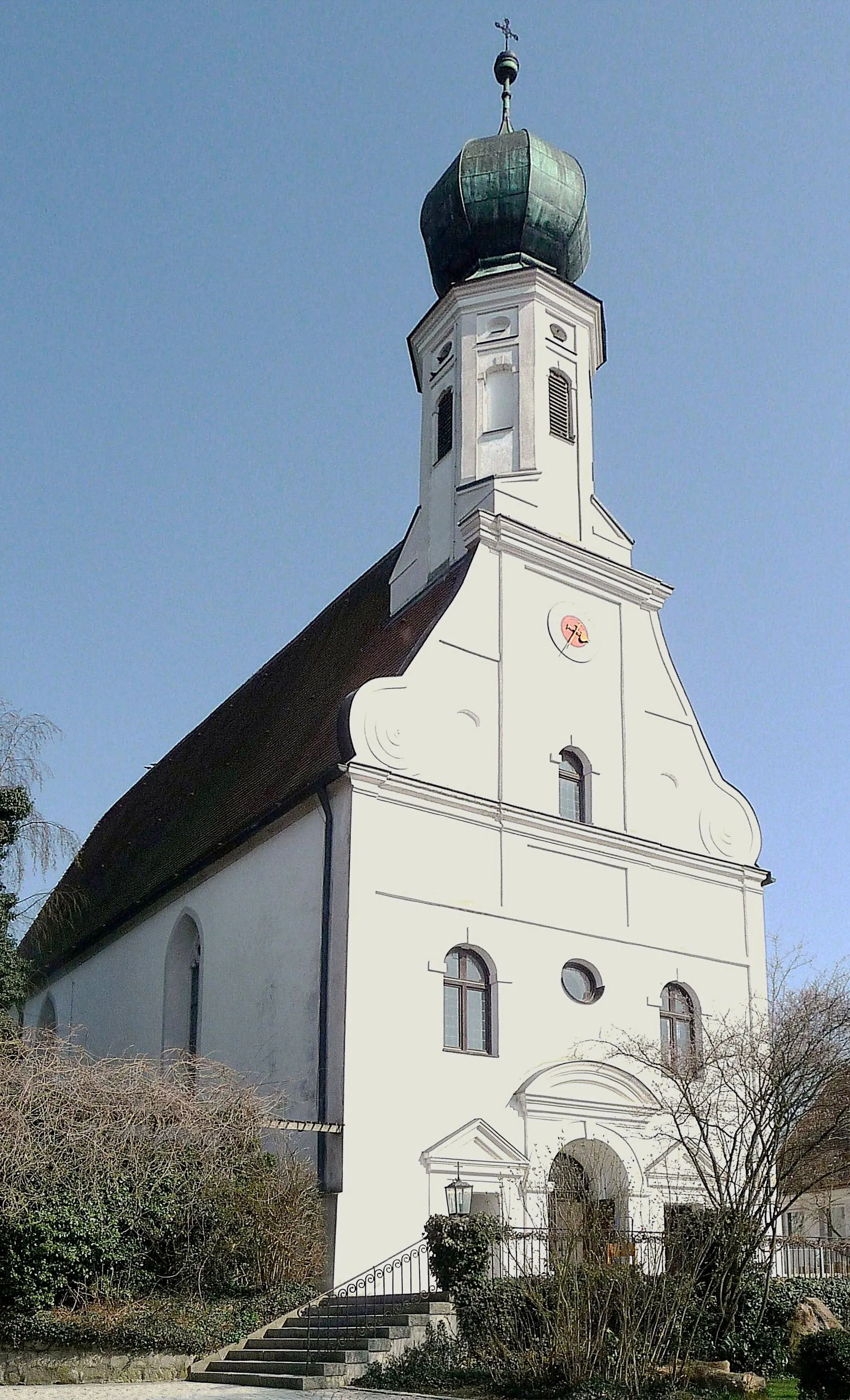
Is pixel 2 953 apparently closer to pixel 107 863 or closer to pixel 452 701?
pixel 452 701

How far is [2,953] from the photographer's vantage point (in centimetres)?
2189

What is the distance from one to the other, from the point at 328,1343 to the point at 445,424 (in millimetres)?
16710

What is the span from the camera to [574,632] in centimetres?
2467

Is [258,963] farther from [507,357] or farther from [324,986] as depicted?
[507,357]

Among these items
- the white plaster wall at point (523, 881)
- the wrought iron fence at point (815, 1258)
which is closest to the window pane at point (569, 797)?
the white plaster wall at point (523, 881)

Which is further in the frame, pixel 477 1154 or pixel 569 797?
pixel 569 797

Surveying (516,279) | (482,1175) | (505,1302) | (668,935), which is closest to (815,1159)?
(668,935)

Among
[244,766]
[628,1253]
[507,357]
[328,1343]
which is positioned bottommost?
[328,1343]

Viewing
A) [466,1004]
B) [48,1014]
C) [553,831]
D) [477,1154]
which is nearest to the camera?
[477,1154]

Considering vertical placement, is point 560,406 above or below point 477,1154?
above

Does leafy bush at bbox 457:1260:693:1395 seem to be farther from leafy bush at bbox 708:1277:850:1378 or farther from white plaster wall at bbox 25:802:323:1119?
white plaster wall at bbox 25:802:323:1119

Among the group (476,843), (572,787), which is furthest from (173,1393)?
(572,787)

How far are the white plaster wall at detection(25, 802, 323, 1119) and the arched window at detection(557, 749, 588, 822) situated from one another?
427cm

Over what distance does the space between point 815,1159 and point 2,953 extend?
13961mm
